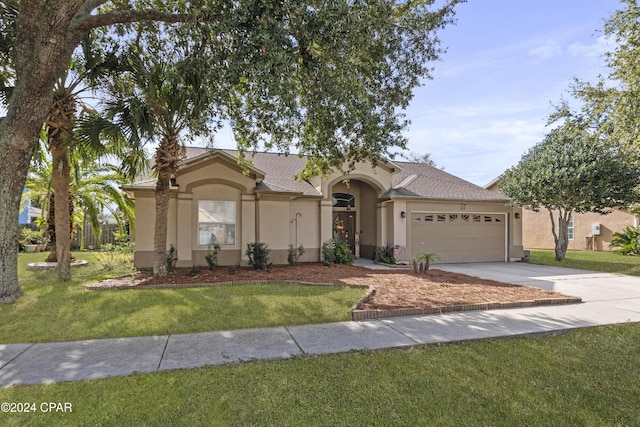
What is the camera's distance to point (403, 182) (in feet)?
52.4

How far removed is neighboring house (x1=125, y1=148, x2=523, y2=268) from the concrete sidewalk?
5.26 meters

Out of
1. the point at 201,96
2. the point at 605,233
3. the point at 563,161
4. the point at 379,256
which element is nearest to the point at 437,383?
the point at 201,96

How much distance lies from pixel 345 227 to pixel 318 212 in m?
3.04

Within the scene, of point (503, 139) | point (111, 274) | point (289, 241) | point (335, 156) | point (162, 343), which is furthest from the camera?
point (503, 139)

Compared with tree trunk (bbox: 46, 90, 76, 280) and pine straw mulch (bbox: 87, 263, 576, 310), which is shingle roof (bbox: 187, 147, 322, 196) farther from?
tree trunk (bbox: 46, 90, 76, 280)

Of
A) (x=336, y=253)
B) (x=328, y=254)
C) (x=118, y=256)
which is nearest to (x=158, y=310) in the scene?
(x=328, y=254)

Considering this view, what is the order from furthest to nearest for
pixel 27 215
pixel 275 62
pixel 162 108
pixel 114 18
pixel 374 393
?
pixel 27 215 → pixel 162 108 → pixel 114 18 → pixel 275 62 → pixel 374 393

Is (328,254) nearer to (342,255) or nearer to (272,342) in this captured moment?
(342,255)

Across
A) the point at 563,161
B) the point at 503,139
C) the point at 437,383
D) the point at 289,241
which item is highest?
the point at 503,139

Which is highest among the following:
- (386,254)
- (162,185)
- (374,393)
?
(162,185)

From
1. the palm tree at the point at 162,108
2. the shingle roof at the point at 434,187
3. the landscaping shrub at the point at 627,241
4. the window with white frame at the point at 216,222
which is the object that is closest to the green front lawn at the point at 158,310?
the palm tree at the point at 162,108

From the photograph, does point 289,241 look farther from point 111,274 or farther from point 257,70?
point 257,70

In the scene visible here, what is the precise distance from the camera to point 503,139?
17062 mm

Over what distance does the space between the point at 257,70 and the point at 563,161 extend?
14.0m
